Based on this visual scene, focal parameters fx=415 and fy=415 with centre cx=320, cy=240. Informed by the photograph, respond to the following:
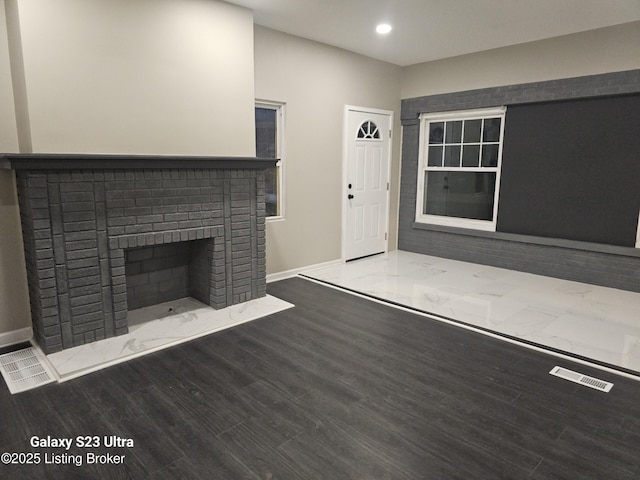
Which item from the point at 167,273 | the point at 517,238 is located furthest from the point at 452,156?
the point at 167,273

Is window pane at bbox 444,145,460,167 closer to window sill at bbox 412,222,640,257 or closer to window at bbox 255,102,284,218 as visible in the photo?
window sill at bbox 412,222,640,257

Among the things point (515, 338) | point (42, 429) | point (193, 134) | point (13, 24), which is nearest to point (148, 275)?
point (193, 134)

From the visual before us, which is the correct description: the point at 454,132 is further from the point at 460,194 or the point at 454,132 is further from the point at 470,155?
the point at 460,194

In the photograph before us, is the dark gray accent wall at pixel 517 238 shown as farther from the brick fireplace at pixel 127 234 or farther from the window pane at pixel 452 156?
the brick fireplace at pixel 127 234

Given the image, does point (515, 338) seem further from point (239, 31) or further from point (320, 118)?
point (239, 31)

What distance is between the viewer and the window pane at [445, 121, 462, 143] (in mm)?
5891

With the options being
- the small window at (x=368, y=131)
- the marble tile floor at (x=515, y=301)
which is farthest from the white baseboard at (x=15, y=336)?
the small window at (x=368, y=131)

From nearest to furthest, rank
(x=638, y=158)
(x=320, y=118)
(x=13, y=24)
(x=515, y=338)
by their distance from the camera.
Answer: (x=13, y=24)
(x=515, y=338)
(x=638, y=158)
(x=320, y=118)

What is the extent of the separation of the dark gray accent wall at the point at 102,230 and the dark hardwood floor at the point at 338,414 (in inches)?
22.6

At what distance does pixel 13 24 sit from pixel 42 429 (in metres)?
2.63

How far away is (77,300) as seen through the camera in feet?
10.1

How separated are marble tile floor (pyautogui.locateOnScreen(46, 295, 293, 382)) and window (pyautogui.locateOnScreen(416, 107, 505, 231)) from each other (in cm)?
320

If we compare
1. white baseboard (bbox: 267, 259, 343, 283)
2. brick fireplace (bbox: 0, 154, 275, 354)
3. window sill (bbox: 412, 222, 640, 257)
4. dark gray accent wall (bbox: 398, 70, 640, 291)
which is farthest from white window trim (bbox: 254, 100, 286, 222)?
window sill (bbox: 412, 222, 640, 257)

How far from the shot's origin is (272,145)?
481cm
